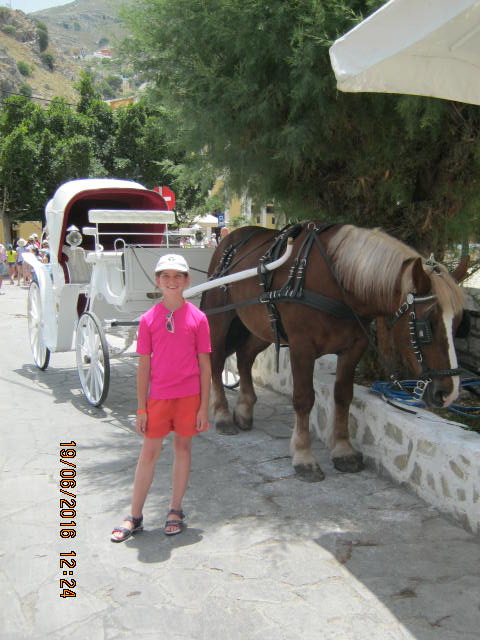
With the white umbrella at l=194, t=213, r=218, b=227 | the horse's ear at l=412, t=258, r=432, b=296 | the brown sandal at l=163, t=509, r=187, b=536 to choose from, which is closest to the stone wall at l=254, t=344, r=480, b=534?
the horse's ear at l=412, t=258, r=432, b=296

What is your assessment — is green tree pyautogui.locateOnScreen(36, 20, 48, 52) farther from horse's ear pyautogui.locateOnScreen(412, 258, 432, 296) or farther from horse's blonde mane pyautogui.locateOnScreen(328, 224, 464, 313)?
horse's ear pyautogui.locateOnScreen(412, 258, 432, 296)

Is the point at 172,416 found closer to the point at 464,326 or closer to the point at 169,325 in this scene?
the point at 169,325

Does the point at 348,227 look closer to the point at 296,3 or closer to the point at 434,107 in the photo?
the point at 434,107

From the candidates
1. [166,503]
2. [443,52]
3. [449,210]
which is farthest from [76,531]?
[449,210]

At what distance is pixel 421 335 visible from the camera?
3.46 metres

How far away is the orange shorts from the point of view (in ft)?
11.1

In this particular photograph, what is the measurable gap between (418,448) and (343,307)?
103 centimetres

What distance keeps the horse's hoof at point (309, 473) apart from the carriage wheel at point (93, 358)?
2.32m

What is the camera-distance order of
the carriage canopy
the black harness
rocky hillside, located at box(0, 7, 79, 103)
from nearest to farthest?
the black harness → the carriage canopy → rocky hillside, located at box(0, 7, 79, 103)

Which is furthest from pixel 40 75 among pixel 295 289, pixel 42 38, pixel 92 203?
pixel 295 289

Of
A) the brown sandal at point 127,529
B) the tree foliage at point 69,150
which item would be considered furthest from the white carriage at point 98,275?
the tree foliage at point 69,150

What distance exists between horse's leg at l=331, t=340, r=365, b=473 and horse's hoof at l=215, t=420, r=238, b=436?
1.15m

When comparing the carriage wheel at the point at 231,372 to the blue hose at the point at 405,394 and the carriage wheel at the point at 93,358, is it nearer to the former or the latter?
the carriage wheel at the point at 93,358

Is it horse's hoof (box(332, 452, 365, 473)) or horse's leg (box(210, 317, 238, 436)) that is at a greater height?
horse's leg (box(210, 317, 238, 436))
